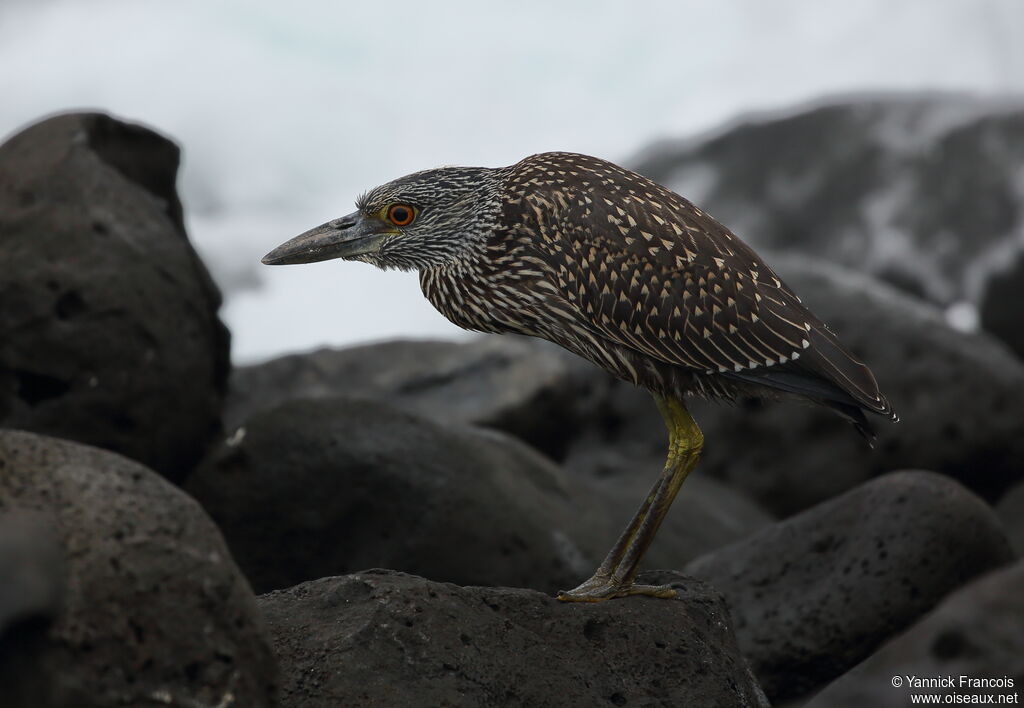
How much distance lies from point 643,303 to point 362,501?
2.11 meters

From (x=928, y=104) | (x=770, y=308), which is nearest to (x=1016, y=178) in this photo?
(x=928, y=104)

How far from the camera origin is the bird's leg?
4938mm

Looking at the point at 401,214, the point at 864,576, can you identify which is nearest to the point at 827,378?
the point at 864,576

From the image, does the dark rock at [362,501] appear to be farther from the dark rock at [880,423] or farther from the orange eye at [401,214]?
the dark rock at [880,423]

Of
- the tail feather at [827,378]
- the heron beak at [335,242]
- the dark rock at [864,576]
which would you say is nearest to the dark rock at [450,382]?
the heron beak at [335,242]

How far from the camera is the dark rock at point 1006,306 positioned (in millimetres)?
12828

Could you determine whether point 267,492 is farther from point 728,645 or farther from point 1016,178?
point 1016,178

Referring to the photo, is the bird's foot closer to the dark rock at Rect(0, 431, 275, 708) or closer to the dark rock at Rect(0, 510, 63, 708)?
the dark rock at Rect(0, 431, 275, 708)

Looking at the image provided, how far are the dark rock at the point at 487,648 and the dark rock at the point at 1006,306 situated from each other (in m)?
9.22

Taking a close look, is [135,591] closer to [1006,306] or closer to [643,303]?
[643,303]

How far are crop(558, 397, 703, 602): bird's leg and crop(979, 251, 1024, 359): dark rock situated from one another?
338 inches

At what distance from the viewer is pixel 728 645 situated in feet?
15.4

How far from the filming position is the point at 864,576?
219 inches

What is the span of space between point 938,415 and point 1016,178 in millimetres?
6685
